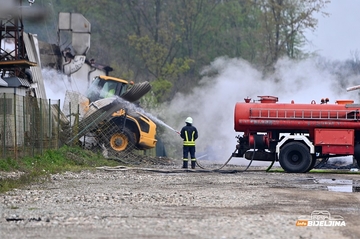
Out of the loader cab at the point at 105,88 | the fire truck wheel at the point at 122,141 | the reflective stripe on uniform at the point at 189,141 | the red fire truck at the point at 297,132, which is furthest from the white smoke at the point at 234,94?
the red fire truck at the point at 297,132

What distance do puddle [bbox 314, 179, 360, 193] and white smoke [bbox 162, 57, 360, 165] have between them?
13.8m

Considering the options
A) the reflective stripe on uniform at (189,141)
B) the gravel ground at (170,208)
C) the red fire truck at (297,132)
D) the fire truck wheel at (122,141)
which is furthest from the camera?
the fire truck wheel at (122,141)

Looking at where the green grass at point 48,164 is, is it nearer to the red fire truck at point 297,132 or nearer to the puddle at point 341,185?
the red fire truck at point 297,132

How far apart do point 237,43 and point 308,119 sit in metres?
38.5

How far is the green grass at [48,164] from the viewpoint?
1692 cm

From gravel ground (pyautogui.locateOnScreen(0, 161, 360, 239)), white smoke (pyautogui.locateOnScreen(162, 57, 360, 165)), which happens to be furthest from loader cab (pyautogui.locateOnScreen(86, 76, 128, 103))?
gravel ground (pyautogui.locateOnScreen(0, 161, 360, 239))

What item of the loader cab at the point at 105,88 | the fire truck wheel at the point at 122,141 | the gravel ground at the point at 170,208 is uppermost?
the loader cab at the point at 105,88

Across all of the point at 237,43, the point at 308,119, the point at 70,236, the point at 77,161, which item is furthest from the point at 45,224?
the point at 237,43

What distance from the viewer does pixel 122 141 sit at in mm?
29797

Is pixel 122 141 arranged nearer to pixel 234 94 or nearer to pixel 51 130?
pixel 51 130

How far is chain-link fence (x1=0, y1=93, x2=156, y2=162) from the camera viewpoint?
819 inches

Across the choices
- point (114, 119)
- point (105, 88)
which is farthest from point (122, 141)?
point (105, 88)

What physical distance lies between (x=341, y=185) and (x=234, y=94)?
22.0 m

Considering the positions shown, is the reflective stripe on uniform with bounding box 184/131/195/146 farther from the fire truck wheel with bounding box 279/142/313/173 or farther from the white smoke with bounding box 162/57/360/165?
the white smoke with bounding box 162/57/360/165
